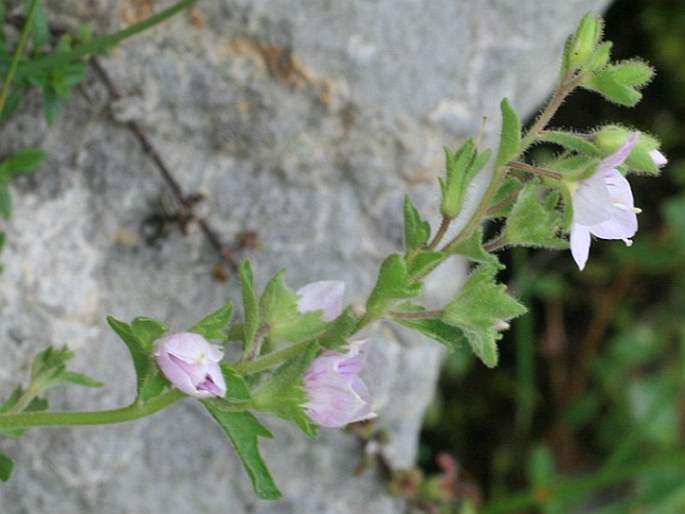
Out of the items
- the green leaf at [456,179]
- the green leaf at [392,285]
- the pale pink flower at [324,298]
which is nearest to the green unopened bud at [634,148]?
the green leaf at [456,179]

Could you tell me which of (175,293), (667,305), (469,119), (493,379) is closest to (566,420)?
(493,379)

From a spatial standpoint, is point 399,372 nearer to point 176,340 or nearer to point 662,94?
point 176,340

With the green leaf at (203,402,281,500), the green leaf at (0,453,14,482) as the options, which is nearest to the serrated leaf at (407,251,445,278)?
the green leaf at (203,402,281,500)

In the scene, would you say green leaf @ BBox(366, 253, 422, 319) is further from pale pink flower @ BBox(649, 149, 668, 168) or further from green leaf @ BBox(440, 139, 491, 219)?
pale pink flower @ BBox(649, 149, 668, 168)

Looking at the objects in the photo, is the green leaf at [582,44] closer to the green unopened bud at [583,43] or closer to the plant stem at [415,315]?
the green unopened bud at [583,43]

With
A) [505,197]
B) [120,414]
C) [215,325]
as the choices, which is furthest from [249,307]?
[505,197]
